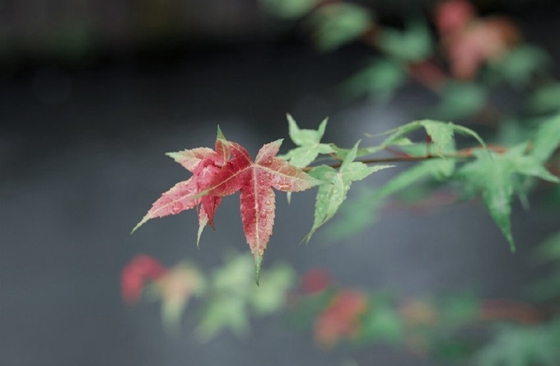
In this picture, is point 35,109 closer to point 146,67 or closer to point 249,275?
point 146,67

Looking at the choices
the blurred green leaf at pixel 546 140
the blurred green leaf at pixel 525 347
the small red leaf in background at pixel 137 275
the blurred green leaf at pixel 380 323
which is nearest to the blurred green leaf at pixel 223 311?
the small red leaf in background at pixel 137 275

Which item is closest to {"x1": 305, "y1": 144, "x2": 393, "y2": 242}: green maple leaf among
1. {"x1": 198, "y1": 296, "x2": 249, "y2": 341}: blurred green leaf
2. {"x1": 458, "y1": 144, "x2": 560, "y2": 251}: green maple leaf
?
{"x1": 458, "y1": 144, "x2": 560, "y2": 251}: green maple leaf

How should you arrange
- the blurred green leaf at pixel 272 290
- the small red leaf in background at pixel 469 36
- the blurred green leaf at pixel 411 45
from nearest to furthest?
the blurred green leaf at pixel 272 290 < the blurred green leaf at pixel 411 45 < the small red leaf in background at pixel 469 36

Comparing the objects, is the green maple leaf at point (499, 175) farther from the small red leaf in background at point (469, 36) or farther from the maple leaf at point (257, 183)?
the small red leaf in background at point (469, 36)

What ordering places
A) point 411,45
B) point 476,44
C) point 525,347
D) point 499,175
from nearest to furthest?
point 499,175
point 525,347
point 411,45
point 476,44

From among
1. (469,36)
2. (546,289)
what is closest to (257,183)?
(546,289)

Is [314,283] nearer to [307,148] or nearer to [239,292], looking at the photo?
[239,292]

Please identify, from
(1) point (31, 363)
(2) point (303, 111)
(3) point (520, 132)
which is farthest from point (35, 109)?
(3) point (520, 132)

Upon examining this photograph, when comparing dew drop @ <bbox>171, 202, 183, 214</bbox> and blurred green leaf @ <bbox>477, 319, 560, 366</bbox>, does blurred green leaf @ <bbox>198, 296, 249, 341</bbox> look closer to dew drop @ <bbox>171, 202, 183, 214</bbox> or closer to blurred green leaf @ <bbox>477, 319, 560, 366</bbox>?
blurred green leaf @ <bbox>477, 319, 560, 366</bbox>
